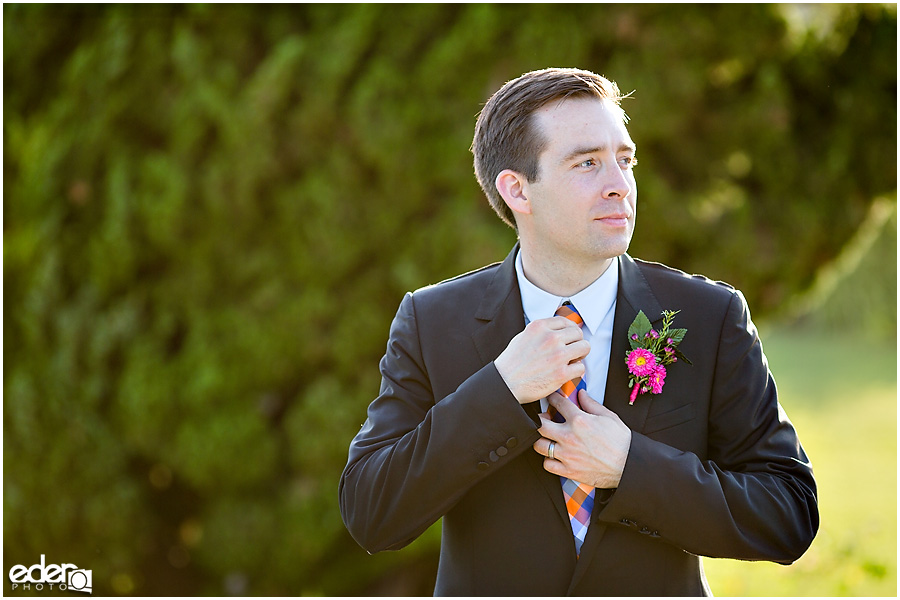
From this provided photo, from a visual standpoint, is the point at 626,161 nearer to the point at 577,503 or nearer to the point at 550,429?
the point at 550,429

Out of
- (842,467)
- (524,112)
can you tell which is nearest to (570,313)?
Answer: (524,112)


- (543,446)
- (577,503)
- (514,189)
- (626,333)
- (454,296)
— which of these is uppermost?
(514,189)

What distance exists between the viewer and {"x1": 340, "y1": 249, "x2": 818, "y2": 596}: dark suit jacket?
6.47 ft

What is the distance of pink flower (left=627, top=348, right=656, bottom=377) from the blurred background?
2249mm

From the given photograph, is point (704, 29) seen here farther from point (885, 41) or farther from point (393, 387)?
point (393, 387)

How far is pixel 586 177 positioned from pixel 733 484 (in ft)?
2.69

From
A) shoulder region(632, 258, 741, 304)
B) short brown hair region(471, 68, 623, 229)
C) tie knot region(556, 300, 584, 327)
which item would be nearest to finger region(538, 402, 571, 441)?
tie knot region(556, 300, 584, 327)

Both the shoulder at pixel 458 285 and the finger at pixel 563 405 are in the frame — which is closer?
the finger at pixel 563 405

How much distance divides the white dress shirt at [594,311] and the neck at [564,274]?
2 cm

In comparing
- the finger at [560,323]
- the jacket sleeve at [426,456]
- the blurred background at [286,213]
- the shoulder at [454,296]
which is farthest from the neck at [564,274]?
the blurred background at [286,213]

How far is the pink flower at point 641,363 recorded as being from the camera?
6.76 feet

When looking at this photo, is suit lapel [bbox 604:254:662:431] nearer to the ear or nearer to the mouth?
the mouth

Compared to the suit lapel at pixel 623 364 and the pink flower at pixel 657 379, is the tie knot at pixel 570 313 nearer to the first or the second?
the suit lapel at pixel 623 364

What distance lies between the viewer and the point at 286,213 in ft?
15.1
